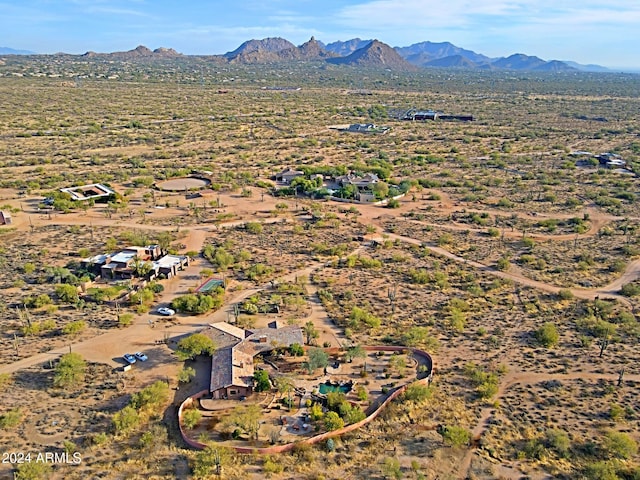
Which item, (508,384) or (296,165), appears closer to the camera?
(508,384)

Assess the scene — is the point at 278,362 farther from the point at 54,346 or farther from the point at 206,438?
the point at 54,346

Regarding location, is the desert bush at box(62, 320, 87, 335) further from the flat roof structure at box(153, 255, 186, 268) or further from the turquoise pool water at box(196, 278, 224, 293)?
the flat roof structure at box(153, 255, 186, 268)

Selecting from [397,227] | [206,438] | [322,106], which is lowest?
[206,438]

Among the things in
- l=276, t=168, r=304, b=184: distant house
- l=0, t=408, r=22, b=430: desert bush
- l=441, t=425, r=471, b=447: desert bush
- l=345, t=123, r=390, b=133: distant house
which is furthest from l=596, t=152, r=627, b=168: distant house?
l=0, t=408, r=22, b=430: desert bush

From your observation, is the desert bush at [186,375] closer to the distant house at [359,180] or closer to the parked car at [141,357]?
the parked car at [141,357]

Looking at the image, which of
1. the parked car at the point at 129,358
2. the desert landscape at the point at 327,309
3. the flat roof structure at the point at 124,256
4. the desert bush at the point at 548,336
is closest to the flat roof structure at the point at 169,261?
the desert landscape at the point at 327,309

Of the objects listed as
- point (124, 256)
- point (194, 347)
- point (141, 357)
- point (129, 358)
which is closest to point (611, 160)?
point (124, 256)

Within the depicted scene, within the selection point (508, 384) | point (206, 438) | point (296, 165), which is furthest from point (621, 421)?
point (296, 165)
